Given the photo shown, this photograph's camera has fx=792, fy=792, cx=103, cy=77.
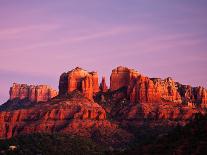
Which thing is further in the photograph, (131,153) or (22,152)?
(22,152)

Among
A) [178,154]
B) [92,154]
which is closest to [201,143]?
[178,154]

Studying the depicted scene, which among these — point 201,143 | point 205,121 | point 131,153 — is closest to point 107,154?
point 131,153

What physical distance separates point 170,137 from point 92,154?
52.7 m

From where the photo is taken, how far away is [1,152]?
193750 millimetres

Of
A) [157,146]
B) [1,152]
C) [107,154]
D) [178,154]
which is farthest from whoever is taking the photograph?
[1,152]

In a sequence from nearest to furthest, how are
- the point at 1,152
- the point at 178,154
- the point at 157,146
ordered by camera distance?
1. the point at 178,154
2. the point at 157,146
3. the point at 1,152

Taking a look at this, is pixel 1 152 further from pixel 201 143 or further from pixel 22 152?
pixel 201 143

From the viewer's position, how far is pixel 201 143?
13200 centimetres

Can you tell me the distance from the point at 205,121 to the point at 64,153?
58.6 metres

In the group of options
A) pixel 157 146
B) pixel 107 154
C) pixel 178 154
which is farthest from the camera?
pixel 107 154

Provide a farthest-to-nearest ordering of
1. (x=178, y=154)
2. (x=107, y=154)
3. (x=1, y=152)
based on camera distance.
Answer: (x=1, y=152) < (x=107, y=154) < (x=178, y=154)

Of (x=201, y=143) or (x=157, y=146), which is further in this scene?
(x=157, y=146)

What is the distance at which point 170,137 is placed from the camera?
148375 millimetres

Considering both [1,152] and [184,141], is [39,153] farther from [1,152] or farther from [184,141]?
[184,141]
